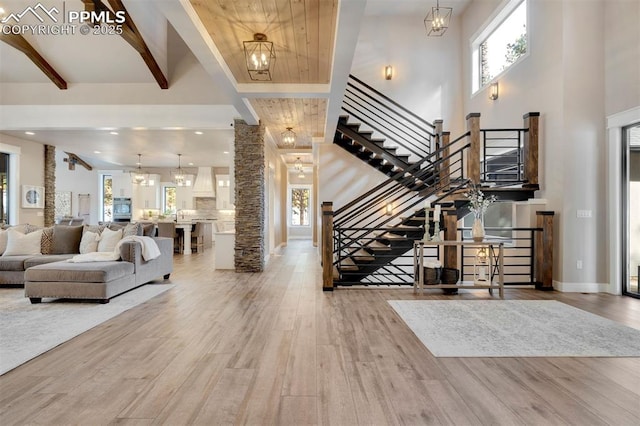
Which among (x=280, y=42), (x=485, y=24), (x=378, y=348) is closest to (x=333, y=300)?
(x=378, y=348)

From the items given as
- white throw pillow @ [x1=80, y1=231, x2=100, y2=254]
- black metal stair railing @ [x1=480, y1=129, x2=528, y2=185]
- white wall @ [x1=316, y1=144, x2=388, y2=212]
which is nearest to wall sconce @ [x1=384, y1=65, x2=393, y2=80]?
white wall @ [x1=316, y1=144, x2=388, y2=212]

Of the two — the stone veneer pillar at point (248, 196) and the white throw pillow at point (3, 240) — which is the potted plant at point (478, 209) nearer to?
the stone veneer pillar at point (248, 196)

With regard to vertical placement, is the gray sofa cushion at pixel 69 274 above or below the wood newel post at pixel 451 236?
below

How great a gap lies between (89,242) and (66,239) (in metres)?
0.54

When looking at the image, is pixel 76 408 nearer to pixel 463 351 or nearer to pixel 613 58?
pixel 463 351

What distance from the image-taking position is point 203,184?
44.1ft

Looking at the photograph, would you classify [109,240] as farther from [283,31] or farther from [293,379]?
[293,379]

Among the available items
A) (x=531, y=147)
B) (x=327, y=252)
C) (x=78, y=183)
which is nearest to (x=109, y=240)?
(x=327, y=252)

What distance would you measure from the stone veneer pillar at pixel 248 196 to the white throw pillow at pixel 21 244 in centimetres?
327

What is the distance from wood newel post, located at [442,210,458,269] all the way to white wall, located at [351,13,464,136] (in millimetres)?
4173

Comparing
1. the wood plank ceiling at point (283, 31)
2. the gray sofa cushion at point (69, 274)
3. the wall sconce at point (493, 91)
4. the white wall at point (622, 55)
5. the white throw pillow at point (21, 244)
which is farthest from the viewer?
the wall sconce at point (493, 91)

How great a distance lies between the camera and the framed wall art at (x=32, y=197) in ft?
30.4

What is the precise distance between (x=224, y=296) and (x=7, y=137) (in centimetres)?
799

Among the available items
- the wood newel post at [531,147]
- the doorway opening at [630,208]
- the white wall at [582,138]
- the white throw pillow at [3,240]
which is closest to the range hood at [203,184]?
the white throw pillow at [3,240]
